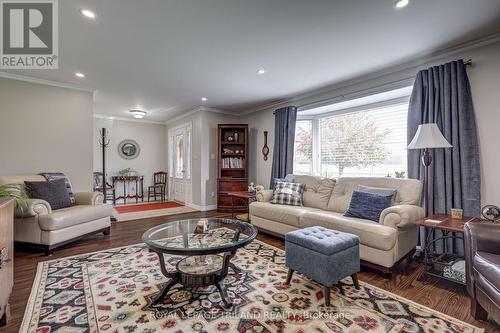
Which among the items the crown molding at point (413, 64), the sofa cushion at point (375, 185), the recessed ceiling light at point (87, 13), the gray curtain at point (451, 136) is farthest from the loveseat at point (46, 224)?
the gray curtain at point (451, 136)

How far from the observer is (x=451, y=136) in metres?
2.70

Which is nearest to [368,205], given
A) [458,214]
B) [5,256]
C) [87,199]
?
[458,214]

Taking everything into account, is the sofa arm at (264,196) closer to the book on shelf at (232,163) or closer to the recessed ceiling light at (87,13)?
the book on shelf at (232,163)

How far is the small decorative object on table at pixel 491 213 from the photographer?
2.22 metres

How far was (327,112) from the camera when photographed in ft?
15.2

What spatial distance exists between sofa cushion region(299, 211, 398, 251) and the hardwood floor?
1.14 feet

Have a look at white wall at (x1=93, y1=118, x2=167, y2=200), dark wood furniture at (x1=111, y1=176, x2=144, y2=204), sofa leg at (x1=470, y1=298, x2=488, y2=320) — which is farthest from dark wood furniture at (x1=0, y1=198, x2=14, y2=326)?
white wall at (x1=93, y1=118, x2=167, y2=200)

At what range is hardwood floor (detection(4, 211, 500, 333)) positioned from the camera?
1769 millimetres

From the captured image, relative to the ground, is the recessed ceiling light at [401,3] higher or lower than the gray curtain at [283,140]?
higher

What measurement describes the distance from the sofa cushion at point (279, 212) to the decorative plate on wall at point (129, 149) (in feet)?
16.0

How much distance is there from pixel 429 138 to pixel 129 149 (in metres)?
7.15

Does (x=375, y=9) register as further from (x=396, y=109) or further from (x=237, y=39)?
(x=396, y=109)

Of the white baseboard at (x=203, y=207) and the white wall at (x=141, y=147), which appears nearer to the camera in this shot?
the white baseboard at (x=203, y=207)

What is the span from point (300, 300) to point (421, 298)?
1.04 m
